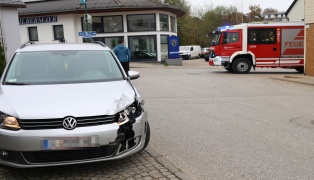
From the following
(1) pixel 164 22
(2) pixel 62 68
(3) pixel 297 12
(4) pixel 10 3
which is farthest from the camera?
(3) pixel 297 12

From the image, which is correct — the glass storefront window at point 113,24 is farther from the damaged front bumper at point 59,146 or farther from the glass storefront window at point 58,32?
the damaged front bumper at point 59,146

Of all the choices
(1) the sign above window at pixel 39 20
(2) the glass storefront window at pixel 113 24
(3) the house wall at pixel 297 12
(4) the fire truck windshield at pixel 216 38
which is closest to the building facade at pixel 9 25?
(4) the fire truck windshield at pixel 216 38

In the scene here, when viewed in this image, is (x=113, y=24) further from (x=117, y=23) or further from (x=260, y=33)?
(x=260, y=33)

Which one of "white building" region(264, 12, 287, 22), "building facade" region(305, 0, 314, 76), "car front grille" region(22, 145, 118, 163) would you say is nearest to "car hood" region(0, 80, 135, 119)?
"car front grille" region(22, 145, 118, 163)

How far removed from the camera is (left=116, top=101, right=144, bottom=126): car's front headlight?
4081 millimetres

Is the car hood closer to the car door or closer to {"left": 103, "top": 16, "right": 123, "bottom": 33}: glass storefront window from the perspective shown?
the car door

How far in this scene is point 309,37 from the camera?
16.1 metres

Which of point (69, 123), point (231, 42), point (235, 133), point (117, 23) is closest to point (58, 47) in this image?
point (69, 123)

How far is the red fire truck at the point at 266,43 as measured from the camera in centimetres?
1848

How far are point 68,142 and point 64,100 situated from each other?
22.8 inches

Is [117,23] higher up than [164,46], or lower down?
higher up

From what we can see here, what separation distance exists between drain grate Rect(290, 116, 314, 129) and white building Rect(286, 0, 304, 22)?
1294 inches

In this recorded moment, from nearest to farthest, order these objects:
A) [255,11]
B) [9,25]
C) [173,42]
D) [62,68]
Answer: [62,68]
[9,25]
[173,42]
[255,11]

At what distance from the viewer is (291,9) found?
40.0 m
